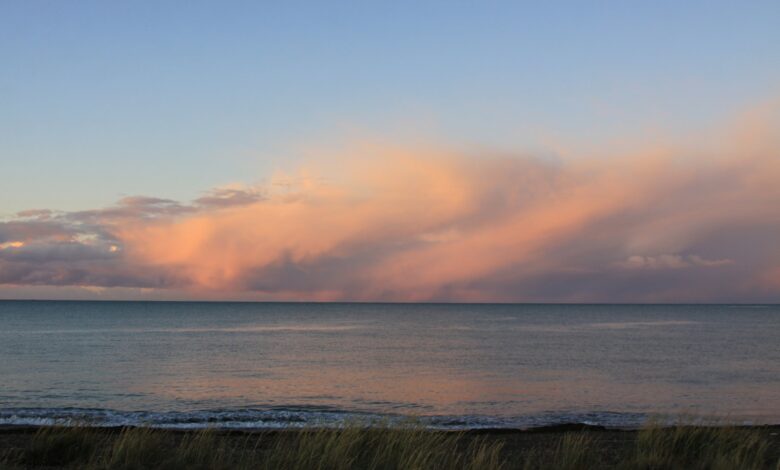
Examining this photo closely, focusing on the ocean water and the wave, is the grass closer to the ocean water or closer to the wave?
the ocean water

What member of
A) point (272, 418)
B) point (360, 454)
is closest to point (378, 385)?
point (272, 418)

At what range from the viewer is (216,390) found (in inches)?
1422

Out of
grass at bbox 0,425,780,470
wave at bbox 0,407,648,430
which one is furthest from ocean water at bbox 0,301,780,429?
grass at bbox 0,425,780,470

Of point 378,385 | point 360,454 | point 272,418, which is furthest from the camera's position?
point 378,385

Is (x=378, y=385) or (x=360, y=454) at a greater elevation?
(x=360, y=454)

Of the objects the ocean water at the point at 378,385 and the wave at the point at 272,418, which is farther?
the ocean water at the point at 378,385

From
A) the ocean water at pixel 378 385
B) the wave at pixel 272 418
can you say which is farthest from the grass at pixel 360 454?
the wave at pixel 272 418

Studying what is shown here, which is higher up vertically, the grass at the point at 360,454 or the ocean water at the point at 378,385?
the grass at the point at 360,454

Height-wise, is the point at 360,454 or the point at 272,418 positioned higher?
the point at 360,454

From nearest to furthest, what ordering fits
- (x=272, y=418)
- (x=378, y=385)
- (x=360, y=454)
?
(x=360, y=454)
(x=272, y=418)
(x=378, y=385)

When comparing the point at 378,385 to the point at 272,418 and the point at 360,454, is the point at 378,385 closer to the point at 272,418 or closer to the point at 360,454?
the point at 272,418

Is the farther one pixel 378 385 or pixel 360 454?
pixel 378 385

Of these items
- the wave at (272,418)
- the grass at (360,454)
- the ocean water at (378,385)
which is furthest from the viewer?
the ocean water at (378,385)

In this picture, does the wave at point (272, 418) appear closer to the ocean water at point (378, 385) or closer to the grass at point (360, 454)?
the ocean water at point (378, 385)
